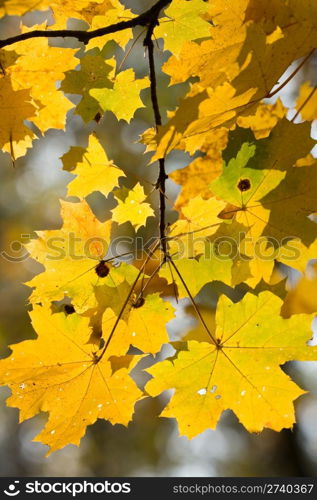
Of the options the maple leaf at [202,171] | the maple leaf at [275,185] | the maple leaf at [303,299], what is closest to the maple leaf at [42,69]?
the maple leaf at [202,171]

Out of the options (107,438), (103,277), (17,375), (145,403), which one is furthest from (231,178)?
(107,438)

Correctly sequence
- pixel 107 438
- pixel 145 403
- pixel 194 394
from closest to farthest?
pixel 194 394 < pixel 145 403 < pixel 107 438

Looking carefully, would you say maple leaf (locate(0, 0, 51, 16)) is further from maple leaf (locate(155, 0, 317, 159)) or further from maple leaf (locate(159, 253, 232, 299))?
maple leaf (locate(159, 253, 232, 299))

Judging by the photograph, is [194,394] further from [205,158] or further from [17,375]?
[205,158]

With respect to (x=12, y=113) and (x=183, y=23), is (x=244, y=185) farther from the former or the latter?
(x=12, y=113)

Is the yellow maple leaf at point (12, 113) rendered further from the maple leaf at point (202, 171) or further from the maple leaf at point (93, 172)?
the maple leaf at point (202, 171)
